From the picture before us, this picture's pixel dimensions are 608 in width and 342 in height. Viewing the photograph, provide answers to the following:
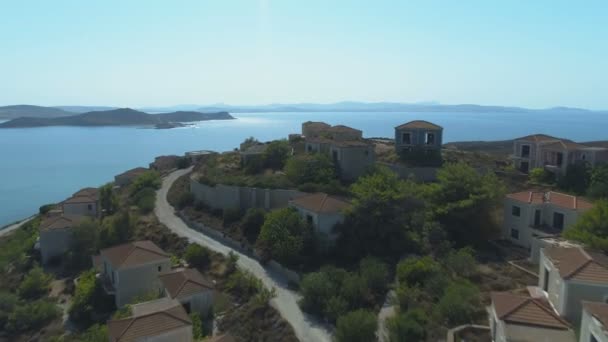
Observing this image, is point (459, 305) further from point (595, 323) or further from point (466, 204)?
point (466, 204)

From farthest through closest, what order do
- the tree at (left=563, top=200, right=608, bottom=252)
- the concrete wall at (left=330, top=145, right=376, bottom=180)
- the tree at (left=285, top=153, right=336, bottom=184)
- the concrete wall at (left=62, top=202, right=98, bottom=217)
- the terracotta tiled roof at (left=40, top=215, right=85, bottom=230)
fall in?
the concrete wall at (left=62, top=202, right=98, bottom=217)
the concrete wall at (left=330, top=145, right=376, bottom=180)
the tree at (left=285, top=153, right=336, bottom=184)
the terracotta tiled roof at (left=40, top=215, right=85, bottom=230)
the tree at (left=563, top=200, right=608, bottom=252)

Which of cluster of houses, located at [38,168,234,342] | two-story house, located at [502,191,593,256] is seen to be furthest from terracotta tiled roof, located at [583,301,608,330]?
two-story house, located at [502,191,593,256]

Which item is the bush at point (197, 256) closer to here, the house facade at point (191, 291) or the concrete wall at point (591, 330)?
the house facade at point (191, 291)

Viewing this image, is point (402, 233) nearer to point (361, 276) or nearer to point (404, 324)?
point (361, 276)

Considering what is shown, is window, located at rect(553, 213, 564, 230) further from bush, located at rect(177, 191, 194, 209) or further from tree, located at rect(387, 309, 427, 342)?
bush, located at rect(177, 191, 194, 209)

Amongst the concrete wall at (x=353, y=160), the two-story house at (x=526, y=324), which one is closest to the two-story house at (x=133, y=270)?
the two-story house at (x=526, y=324)
